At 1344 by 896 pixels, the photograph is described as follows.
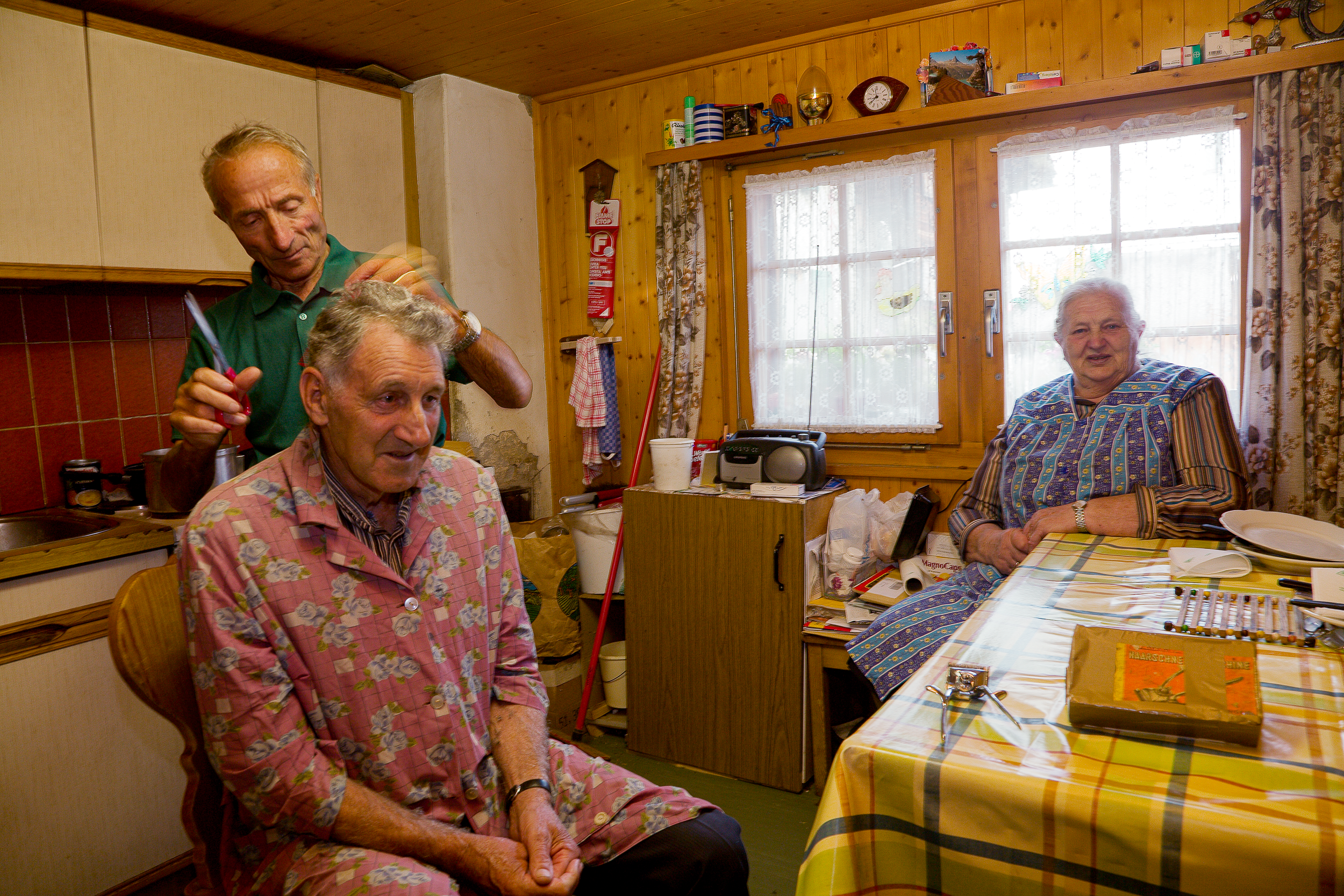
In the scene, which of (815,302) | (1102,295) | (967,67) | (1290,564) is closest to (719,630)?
(815,302)

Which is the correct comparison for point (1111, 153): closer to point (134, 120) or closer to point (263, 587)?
point (263, 587)

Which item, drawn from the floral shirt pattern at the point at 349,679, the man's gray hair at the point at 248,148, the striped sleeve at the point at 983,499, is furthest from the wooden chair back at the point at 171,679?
the striped sleeve at the point at 983,499

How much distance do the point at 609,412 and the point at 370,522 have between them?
230 cm

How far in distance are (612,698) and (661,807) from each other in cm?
193

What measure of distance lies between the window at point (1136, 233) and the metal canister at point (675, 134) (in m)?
1.18

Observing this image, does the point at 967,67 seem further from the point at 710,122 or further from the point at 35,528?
the point at 35,528

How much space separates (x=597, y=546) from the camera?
3189mm

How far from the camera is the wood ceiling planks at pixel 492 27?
108 inches

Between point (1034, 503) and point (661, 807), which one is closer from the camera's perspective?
point (661, 807)

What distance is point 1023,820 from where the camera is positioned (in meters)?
0.85

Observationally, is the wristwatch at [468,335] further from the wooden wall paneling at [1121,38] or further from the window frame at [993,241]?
the wooden wall paneling at [1121,38]

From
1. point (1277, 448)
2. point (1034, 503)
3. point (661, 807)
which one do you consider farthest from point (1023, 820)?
point (1277, 448)

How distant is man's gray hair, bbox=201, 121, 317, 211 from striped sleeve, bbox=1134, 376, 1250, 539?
6.53 feet

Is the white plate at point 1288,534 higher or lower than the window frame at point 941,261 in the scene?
lower
